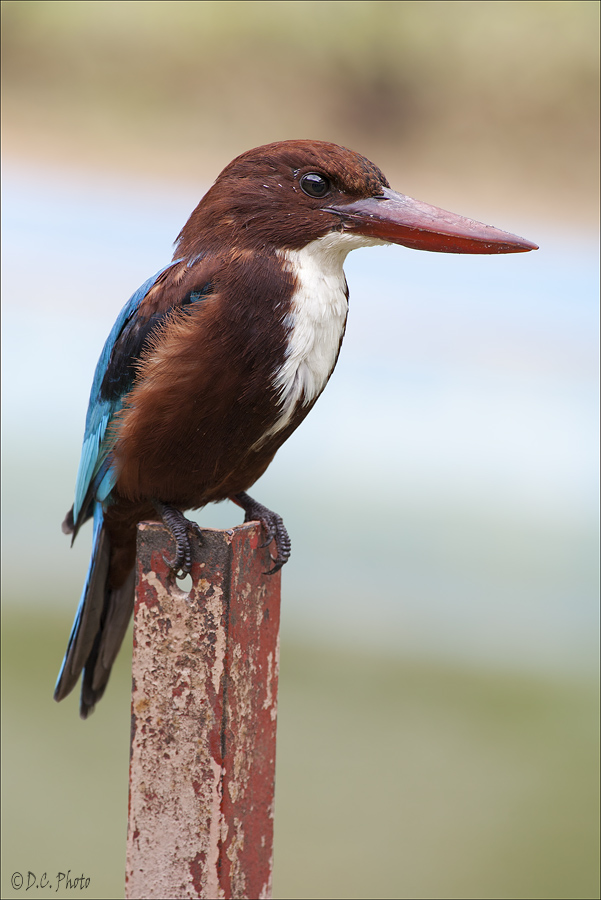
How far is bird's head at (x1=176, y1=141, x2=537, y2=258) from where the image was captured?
1442 millimetres

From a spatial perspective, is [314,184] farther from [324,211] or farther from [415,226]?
Answer: [415,226]

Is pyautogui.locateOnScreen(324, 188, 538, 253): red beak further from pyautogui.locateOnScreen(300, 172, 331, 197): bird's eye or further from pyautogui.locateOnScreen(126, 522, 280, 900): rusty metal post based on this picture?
pyautogui.locateOnScreen(126, 522, 280, 900): rusty metal post

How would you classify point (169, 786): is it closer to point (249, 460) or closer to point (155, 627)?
point (155, 627)

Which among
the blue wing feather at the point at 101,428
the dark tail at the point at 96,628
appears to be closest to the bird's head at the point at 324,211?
the blue wing feather at the point at 101,428

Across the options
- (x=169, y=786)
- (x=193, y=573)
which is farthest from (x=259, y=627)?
(x=169, y=786)

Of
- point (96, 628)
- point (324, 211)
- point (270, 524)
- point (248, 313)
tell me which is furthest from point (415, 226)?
point (96, 628)

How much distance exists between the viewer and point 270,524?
5.36 ft

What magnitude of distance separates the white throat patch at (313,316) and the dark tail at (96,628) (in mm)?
506

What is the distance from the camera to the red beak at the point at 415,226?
1428 millimetres

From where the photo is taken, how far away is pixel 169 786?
4.57ft

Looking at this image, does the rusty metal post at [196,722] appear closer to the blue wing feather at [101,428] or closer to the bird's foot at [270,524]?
the bird's foot at [270,524]

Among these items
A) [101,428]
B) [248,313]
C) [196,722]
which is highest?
[248,313]

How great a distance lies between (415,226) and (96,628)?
1.04 meters

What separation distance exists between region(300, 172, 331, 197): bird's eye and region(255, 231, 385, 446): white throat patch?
7 centimetres
